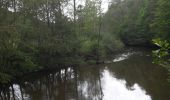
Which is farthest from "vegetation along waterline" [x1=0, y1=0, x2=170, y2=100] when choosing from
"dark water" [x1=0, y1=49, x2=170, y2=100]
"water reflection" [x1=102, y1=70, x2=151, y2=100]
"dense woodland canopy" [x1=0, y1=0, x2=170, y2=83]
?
"water reflection" [x1=102, y1=70, x2=151, y2=100]

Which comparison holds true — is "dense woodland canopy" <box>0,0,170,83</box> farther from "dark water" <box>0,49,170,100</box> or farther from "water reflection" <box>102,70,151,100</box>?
"water reflection" <box>102,70,151,100</box>

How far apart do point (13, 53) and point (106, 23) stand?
35875 millimetres

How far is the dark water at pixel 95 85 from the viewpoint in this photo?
17.0 meters

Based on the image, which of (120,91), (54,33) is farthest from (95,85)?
(54,33)

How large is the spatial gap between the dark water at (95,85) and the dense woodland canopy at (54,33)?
159 centimetres

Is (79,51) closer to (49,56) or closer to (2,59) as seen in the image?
(49,56)

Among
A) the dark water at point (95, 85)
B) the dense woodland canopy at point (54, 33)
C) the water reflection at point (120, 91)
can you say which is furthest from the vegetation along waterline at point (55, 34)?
the water reflection at point (120, 91)

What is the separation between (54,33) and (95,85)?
11.6 meters

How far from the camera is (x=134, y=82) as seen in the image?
20.6 metres

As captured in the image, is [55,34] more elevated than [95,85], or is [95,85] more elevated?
[55,34]

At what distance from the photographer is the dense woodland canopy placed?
21641 mm

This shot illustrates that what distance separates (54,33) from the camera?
30469mm

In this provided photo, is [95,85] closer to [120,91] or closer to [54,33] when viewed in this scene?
[120,91]

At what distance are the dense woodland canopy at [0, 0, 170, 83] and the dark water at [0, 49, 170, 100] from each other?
1588 millimetres
